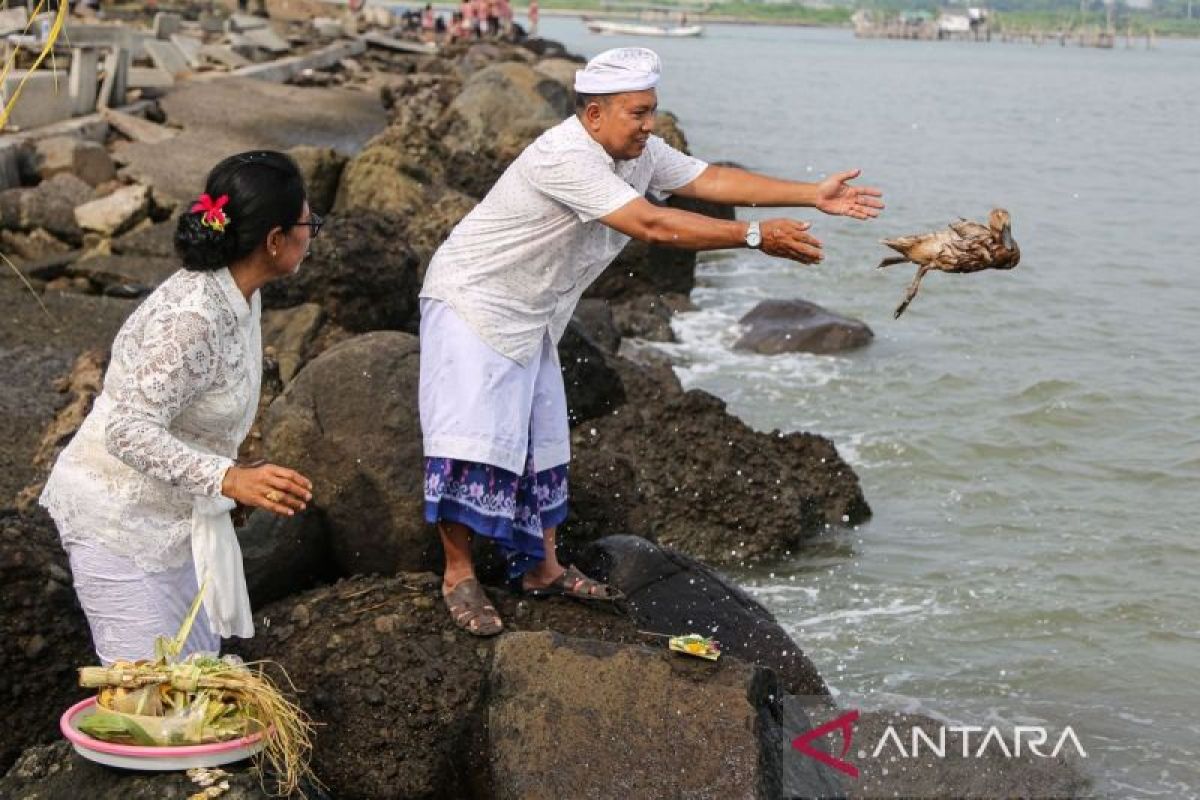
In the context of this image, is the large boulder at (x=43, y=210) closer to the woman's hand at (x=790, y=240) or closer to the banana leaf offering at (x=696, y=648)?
the woman's hand at (x=790, y=240)

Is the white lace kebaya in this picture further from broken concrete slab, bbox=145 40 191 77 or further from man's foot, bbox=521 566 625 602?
broken concrete slab, bbox=145 40 191 77

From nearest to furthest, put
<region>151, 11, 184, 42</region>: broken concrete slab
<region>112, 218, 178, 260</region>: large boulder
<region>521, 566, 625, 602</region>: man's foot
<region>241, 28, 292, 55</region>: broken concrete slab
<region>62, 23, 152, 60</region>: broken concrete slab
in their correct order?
<region>521, 566, 625, 602</region>: man's foot, <region>112, 218, 178, 260</region>: large boulder, <region>62, 23, 152, 60</region>: broken concrete slab, <region>151, 11, 184, 42</region>: broken concrete slab, <region>241, 28, 292, 55</region>: broken concrete slab

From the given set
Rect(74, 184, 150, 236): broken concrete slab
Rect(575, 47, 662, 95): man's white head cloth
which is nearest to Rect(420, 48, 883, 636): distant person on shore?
Rect(575, 47, 662, 95): man's white head cloth

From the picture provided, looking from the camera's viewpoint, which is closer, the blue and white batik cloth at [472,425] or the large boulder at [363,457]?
the blue and white batik cloth at [472,425]

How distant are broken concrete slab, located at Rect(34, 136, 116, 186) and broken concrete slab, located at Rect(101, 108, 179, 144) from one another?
2.08 metres

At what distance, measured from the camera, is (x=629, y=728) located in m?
4.20

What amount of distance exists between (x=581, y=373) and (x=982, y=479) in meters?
3.95

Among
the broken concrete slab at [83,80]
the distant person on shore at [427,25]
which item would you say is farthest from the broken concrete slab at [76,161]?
the distant person on shore at [427,25]

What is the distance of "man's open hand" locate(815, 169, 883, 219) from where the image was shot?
4.66m

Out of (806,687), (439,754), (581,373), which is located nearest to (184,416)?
(439,754)

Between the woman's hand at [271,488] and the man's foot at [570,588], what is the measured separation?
160 centimetres

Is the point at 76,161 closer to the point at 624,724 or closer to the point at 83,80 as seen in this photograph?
the point at 83,80

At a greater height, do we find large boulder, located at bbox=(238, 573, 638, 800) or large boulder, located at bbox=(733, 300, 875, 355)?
large boulder, located at bbox=(238, 573, 638, 800)

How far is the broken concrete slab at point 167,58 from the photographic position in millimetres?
21516
